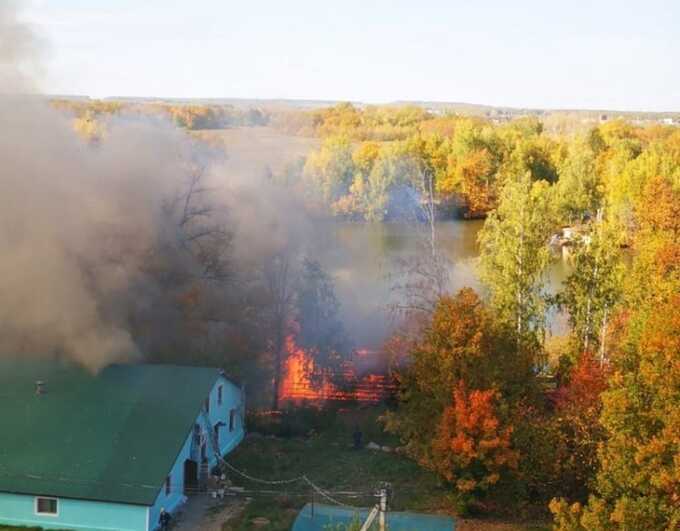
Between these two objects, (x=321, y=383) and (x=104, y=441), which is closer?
(x=104, y=441)

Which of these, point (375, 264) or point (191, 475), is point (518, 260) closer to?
point (191, 475)

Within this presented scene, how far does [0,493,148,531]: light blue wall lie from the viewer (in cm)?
1811

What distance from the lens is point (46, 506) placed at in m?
18.6

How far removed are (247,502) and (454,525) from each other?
15.0 ft

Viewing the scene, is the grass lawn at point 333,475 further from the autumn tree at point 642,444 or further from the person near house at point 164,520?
the autumn tree at point 642,444

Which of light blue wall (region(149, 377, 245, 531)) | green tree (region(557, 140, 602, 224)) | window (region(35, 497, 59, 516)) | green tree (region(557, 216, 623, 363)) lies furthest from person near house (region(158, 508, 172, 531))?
green tree (region(557, 140, 602, 224))

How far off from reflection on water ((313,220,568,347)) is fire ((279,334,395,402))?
2850 mm

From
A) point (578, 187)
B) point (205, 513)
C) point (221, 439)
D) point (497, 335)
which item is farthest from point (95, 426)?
point (578, 187)

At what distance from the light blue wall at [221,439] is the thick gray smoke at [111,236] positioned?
9.11ft

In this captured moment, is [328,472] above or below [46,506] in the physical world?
below

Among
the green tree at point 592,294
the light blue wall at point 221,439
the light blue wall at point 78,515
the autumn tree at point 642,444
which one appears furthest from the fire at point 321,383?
the autumn tree at point 642,444

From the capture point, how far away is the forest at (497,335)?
56.5 feet

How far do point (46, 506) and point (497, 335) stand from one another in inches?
415

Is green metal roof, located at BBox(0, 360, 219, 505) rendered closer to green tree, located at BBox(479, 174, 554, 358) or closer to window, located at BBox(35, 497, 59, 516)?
window, located at BBox(35, 497, 59, 516)
